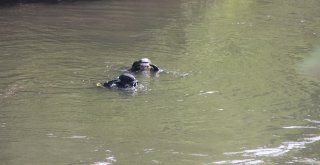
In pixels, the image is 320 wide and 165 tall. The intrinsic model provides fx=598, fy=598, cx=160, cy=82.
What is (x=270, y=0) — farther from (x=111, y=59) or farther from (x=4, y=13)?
(x=111, y=59)

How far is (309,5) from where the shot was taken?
23266 mm

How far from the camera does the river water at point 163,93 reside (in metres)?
7.70

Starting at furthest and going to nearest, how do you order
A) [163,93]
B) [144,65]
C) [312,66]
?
[312,66] < [144,65] < [163,93]

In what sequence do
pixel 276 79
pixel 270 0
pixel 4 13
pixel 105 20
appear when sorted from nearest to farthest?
pixel 276 79, pixel 105 20, pixel 4 13, pixel 270 0

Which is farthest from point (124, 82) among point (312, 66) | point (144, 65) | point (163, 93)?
point (312, 66)

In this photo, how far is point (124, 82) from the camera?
10453mm

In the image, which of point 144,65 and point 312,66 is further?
point 312,66

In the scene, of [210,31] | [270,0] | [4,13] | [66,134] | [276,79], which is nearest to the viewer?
[66,134]

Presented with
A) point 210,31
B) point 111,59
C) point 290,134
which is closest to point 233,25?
point 210,31

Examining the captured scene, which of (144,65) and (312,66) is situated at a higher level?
(144,65)

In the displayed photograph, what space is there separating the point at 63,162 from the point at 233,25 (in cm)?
1162

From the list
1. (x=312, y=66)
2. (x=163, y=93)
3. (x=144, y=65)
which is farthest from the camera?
(x=312, y=66)

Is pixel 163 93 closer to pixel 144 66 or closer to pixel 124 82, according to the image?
pixel 124 82

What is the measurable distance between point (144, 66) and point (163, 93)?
130 centimetres
